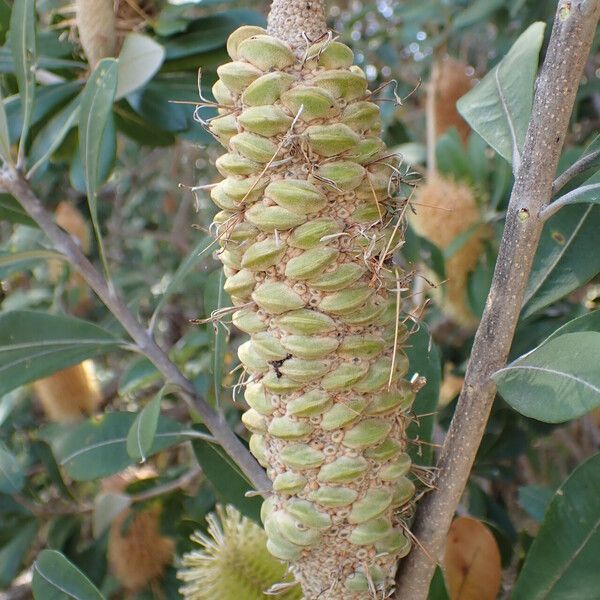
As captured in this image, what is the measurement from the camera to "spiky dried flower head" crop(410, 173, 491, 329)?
142cm

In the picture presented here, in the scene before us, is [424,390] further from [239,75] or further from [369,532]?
[239,75]

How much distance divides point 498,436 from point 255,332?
0.88 m

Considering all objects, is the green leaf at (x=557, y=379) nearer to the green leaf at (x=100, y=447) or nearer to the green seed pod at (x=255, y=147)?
the green seed pod at (x=255, y=147)

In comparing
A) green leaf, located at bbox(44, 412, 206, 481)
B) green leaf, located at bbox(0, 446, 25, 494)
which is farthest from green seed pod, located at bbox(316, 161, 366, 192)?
green leaf, located at bbox(0, 446, 25, 494)

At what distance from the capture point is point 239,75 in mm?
548

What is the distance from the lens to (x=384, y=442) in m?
A: 0.57

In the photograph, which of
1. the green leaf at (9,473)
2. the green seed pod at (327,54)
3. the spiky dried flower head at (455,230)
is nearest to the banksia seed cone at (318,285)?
the green seed pod at (327,54)

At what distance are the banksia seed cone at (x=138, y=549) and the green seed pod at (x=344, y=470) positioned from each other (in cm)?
92

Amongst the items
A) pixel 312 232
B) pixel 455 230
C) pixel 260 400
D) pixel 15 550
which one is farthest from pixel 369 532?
pixel 15 550

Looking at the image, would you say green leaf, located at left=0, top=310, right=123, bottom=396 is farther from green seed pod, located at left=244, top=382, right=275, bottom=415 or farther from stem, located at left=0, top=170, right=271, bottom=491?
green seed pod, located at left=244, top=382, right=275, bottom=415

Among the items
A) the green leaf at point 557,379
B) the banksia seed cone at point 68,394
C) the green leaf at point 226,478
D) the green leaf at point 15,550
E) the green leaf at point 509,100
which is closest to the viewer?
the green leaf at point 557,379

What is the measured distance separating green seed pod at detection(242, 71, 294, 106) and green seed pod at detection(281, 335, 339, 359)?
176mm

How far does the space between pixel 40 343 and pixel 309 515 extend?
1.43 ft

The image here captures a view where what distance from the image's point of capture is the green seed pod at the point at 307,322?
54 cm
